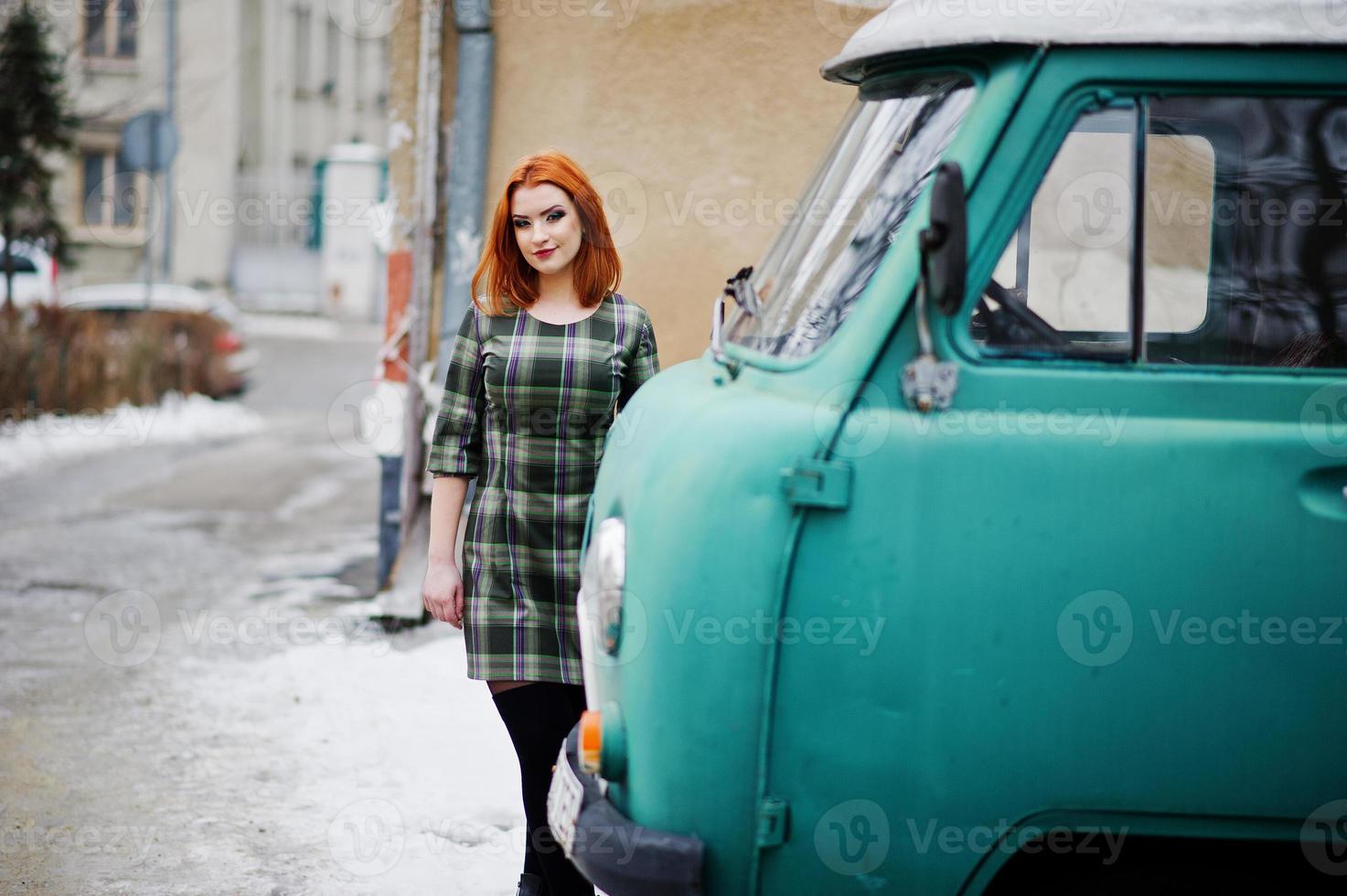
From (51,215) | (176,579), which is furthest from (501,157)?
(51,215)

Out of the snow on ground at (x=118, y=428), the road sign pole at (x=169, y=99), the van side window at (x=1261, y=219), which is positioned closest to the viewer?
the van side window at (x=1261, y=219)

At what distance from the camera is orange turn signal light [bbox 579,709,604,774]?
2.61 meters

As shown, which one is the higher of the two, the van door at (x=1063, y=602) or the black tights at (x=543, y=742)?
the van door at (x=1063, y=602)

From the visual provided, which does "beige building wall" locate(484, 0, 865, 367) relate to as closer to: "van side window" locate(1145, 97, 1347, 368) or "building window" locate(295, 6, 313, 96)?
"van side window" locate(1145, 97, 1347, 368)

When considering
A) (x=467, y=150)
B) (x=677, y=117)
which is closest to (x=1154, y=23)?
(x=677, y=117)

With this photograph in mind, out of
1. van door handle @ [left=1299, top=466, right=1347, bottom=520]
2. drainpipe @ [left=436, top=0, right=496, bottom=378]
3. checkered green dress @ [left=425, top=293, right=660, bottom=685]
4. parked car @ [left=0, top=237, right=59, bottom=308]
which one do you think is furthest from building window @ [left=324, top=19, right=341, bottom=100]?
van door handle @ [left=1299, top=466, right=1347, bottom=520]

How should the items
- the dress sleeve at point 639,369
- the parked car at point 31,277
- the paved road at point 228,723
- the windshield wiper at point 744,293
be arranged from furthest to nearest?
the parked car at point 31,277 < the paved road at point 228,723 < the dress sleeve at point 639,369 < the windshield wiper at point 744,293

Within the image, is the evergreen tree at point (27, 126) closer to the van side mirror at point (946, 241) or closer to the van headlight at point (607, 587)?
the van headlight at point (607, 587)

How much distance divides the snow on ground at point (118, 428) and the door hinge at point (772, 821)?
10.1 m

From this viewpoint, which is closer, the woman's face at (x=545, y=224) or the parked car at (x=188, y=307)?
the woman's face at (x=545, y=224)

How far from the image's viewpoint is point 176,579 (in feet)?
25.5

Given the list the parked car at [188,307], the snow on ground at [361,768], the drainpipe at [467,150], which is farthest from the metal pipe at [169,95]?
the snow on ground at [361,768]

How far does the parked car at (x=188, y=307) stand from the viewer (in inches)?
662

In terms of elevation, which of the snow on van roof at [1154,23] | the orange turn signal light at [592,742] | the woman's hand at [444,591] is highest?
the snow on van roof at [1154,23]
